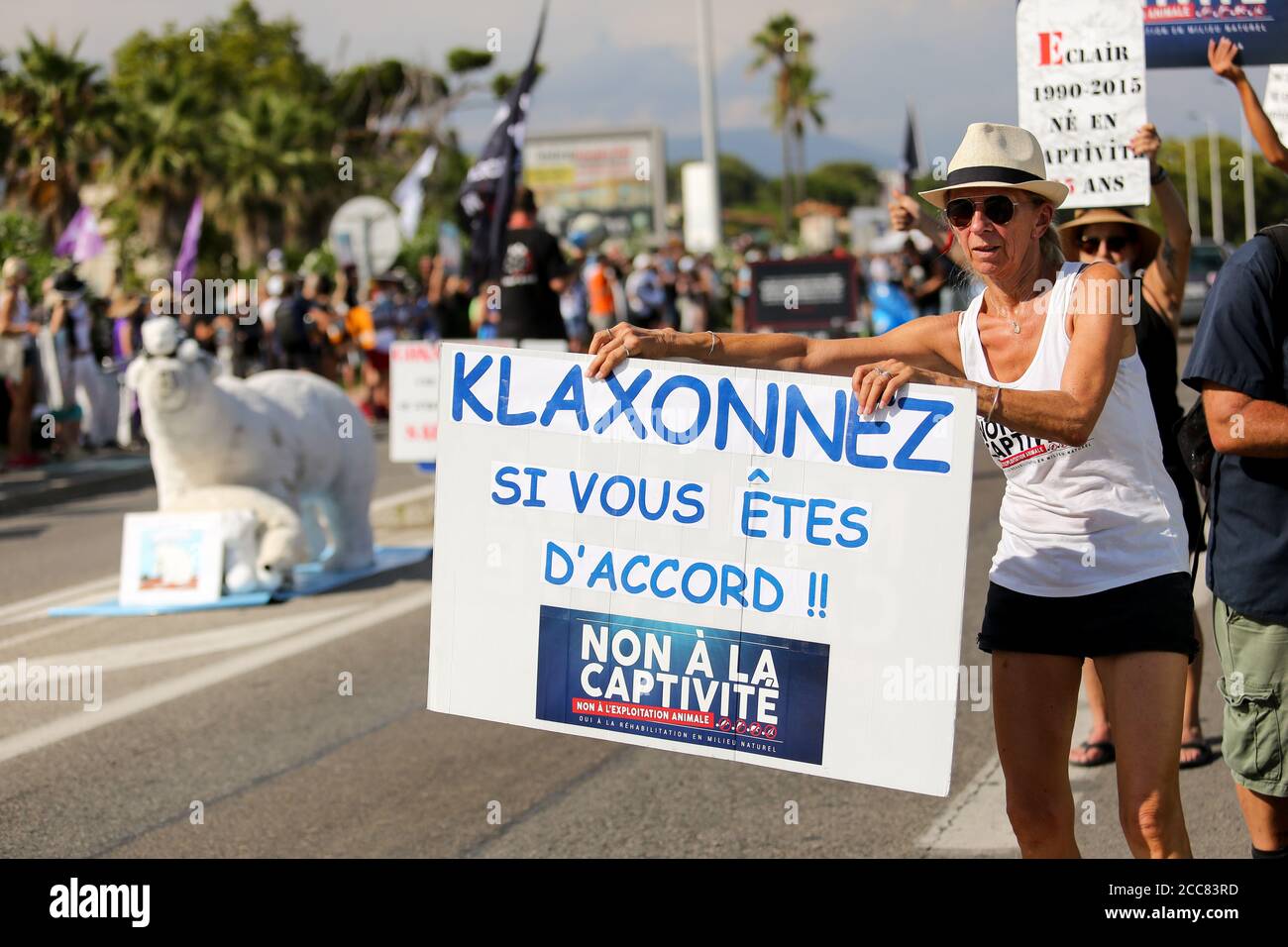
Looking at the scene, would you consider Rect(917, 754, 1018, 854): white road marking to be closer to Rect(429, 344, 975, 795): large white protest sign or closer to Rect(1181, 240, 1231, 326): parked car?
Rect(429, 344, 975, 795): large white protest sign

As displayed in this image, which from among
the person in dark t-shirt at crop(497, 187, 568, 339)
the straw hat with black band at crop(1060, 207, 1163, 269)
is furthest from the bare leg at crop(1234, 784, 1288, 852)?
the person in dark t-shirt at crop(497, 187, 568, 339)

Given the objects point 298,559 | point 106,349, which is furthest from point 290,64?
point 298,559

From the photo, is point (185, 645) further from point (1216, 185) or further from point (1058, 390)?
point (1216, 185)

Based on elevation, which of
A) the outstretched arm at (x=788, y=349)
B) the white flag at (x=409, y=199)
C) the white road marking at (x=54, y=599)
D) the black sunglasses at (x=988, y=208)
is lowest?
the white road marking at (x=54, y=599)

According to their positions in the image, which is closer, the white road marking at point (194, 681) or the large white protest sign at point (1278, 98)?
the large white protest sign at point (1278, 98)

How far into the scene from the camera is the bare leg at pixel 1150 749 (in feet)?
11.8

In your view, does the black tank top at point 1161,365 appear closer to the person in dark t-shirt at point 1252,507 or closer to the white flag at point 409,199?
the person in dark t-shirt at point 1252,507

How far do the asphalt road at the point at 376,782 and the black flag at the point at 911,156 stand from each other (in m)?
19.8

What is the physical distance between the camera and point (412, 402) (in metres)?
12.4

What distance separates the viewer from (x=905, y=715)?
3.49 metres

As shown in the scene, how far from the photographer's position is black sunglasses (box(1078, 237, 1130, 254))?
18.7 ft

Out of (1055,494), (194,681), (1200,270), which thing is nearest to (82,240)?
(194,681)

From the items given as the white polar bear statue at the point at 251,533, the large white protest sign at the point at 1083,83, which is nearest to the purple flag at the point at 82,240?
the white polar bear statue at the point at 251,533

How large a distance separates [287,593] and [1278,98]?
617 centimetres
